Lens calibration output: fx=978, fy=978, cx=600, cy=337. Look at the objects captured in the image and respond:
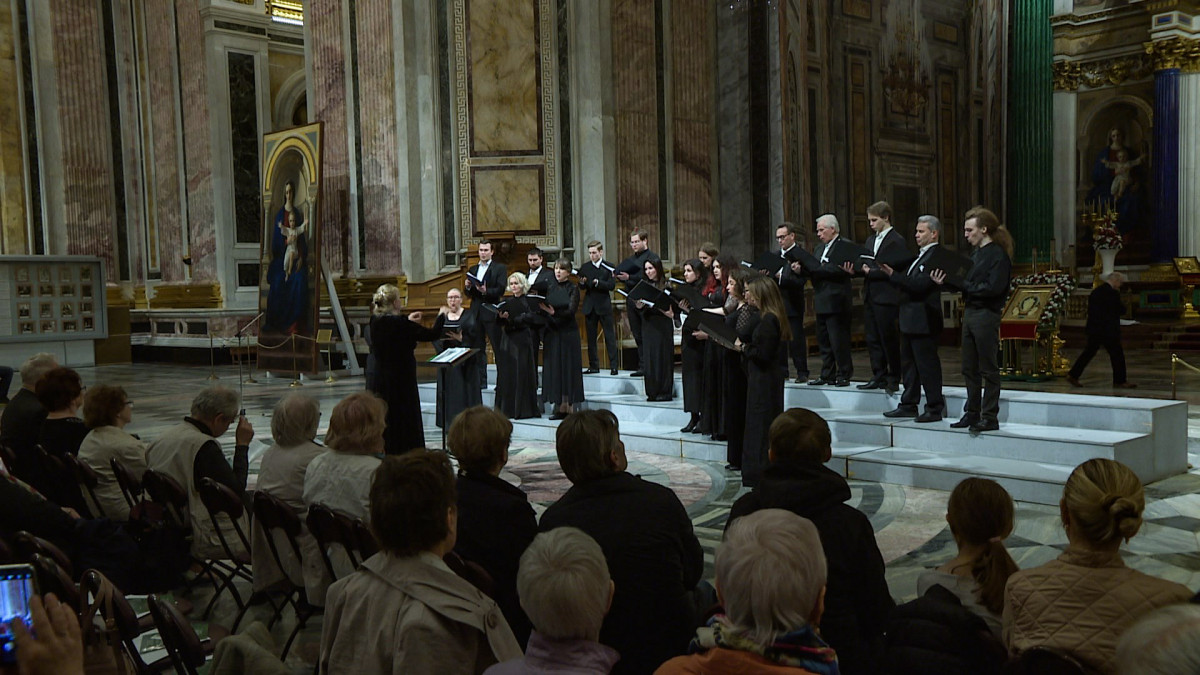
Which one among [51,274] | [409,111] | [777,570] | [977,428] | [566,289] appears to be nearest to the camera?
[777,570]

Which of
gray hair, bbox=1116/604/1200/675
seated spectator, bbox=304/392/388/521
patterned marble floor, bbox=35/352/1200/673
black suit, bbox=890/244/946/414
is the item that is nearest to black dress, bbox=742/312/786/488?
patterned marble floor, bbox=35/352/1200/673

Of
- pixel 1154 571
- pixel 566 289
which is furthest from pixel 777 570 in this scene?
pixel 566 289

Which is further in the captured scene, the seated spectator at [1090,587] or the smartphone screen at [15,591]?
the seated spectator at [1090,587]

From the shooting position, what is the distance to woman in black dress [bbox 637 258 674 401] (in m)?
10.2

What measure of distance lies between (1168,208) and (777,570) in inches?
809

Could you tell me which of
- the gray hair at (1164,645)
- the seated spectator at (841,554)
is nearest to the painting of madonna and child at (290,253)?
the seated spectator at (841,554)

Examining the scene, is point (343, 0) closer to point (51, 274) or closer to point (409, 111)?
point (409, 111)

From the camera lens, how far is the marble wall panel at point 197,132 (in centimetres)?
1961

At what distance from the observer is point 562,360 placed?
10.3 meters

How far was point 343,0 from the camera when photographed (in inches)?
626

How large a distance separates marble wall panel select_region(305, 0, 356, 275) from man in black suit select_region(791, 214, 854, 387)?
9.08 metres

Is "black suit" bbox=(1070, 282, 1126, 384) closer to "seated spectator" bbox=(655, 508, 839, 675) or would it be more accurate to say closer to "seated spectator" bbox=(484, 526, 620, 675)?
"seated spectator" bbox=(655, 508, 839, 675)

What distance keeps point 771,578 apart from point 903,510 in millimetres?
4968

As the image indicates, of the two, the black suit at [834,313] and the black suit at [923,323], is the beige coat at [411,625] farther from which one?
the black suit at [834,313]
